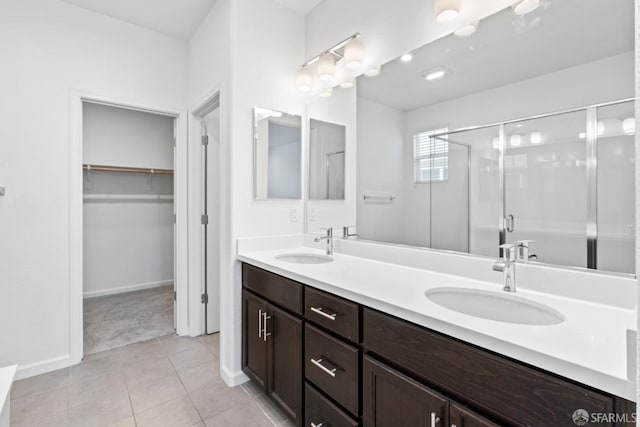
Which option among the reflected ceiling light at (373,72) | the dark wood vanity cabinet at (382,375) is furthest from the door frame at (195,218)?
the reflected ceiling light at (373,72)

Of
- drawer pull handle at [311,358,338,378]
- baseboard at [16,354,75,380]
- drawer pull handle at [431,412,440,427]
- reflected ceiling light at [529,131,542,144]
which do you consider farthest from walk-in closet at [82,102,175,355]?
reflected ceiling light at [529,131,542,144]

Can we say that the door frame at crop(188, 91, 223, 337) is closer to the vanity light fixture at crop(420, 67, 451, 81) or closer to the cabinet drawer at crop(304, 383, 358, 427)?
the cabinet drawer at crop(304, 383, 358, 427)

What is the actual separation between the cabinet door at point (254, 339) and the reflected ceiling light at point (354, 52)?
62.6 inches

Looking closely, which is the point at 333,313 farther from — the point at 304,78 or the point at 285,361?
the point at 304,78

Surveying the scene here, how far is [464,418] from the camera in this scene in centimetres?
81

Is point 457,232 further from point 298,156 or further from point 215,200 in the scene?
point 215,200

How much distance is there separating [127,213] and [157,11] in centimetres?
266

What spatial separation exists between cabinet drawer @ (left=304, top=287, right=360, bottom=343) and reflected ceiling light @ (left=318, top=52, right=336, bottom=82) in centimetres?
149

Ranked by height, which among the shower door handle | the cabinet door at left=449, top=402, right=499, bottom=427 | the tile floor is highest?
the shower door handle

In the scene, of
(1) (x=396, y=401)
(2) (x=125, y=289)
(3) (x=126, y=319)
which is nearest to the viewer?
(1) (x=396, y=401)

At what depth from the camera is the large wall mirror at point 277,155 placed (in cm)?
219

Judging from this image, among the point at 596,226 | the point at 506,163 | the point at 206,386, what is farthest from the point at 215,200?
the point at 596,226

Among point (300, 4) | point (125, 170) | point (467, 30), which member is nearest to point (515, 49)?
point (467, 30)

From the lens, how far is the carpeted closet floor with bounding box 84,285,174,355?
8.95 feet
